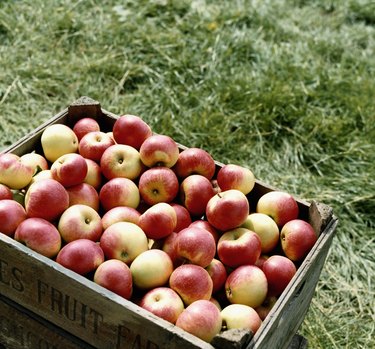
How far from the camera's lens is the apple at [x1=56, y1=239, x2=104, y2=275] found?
1.95 metres

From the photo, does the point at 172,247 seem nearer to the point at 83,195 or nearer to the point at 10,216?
the point at 83,195

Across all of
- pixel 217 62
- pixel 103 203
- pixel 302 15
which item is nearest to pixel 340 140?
pixel 217 62

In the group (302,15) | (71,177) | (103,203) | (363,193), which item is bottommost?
(363,193)

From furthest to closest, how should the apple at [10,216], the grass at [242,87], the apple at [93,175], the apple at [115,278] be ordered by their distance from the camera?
1. the grass at [242,87]
2. the apple at [93,175]
3. the apple at [10,216]
4. the apple at [115,278]

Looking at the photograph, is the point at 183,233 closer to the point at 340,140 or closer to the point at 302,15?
the point at 340,140

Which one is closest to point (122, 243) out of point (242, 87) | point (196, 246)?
point (196, 246)

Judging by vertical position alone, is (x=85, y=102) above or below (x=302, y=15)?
above

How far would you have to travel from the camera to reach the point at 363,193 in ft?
11.5

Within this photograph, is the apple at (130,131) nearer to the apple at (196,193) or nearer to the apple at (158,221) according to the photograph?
the apple at (196,193)

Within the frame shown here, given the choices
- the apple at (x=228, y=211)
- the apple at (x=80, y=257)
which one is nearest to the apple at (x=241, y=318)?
the apple at (x=228, y=211)

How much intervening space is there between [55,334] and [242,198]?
0.78 m

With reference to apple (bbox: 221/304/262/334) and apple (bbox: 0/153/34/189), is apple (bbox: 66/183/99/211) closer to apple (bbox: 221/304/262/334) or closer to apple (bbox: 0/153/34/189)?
apple (bbox: 0/153/34/189)

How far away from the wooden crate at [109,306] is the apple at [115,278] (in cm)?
5

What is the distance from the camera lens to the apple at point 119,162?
2.36 m
